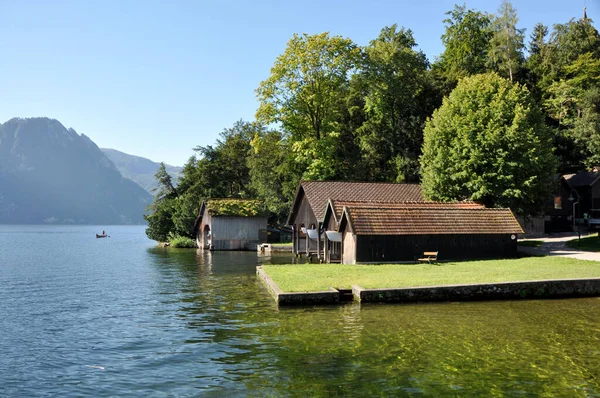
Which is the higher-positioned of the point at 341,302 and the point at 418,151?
the point at 418,151

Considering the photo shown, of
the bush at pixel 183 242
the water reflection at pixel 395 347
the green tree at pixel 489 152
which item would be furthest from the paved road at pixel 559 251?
the bush at pixel 183 242

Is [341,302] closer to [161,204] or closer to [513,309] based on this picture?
[513,309]

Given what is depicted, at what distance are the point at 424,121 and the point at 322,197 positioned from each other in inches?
981

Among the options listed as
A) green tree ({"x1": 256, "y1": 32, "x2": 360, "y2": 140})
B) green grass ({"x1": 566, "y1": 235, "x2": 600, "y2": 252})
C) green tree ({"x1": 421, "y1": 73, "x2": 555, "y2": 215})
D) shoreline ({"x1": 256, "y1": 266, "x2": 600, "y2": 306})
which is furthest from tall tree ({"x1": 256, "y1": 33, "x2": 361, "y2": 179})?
shoreline ({"x1": 256, "y1": 266, "x2": 600, "y2": 306})

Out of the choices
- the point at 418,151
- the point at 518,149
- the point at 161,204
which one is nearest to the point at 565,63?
the point at 418,151

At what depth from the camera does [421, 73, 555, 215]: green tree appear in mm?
43062

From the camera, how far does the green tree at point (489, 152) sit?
43062 mm

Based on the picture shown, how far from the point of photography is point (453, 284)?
81.5 feet

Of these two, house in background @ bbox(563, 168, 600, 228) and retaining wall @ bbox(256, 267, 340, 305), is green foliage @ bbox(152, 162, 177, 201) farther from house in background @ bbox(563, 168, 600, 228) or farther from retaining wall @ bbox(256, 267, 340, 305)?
retaining wall @ bbox(256, 267, 340, 305)

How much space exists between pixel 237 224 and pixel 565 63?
2278 inches

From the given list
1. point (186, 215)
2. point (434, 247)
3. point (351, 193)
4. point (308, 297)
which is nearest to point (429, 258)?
point (434, 247)

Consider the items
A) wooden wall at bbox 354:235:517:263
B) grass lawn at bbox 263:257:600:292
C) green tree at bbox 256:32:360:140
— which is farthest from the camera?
green tree at bbox 256:32:360:140

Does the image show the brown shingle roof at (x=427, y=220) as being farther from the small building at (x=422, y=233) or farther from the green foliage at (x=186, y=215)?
the green foliage at (x=186, y=215)

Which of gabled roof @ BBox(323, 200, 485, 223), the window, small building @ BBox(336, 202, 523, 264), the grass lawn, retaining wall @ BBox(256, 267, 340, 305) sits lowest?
retaining wall @ BBox(256, 267, 340, 305)
